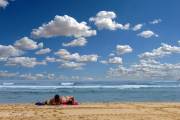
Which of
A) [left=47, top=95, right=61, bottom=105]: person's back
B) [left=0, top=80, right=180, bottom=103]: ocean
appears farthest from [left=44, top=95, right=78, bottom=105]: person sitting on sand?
[left=0, top=80, right=180, bottom=103]: ocean

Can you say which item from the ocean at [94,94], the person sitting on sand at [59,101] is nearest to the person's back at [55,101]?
the person sitting on sand at [59,101]

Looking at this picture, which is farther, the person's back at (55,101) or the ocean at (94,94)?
the ocean at (94,94)

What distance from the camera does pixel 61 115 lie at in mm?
17969

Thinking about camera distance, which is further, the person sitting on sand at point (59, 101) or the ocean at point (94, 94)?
the ocean at point (94, 94)

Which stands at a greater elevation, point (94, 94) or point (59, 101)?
point (94, 94)

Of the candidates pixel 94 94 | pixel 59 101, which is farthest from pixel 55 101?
pixel 94 94

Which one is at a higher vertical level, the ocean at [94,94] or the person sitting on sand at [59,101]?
the ocean at [94,94]

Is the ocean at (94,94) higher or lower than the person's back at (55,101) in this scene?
higher

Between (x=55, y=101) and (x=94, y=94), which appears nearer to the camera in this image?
(x=55, y=101)

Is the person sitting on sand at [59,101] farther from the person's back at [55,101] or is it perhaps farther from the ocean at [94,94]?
the ocean at [94,94]

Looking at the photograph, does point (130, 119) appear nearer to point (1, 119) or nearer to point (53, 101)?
point (1, 119)

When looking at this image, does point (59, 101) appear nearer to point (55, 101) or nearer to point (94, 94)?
point (55, 101)

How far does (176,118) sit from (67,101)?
29.9 feet

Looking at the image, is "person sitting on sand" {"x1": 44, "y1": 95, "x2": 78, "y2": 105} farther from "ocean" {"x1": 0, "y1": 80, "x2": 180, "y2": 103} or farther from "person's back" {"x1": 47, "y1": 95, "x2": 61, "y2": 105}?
"ocean" {"x1": 0, "y1": 80, "x2": 180, "y2": 103}
